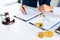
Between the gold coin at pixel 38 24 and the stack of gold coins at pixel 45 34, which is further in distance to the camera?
the gold coin at pixel 38 24

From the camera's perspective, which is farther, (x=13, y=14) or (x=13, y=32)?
(x=13, y=14)

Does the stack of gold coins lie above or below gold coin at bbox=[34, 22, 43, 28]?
below

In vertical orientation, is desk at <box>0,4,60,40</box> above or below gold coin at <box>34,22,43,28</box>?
below

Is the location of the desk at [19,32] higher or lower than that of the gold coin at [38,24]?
Answer: lower

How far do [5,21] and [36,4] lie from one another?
53cm

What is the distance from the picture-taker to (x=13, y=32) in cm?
103

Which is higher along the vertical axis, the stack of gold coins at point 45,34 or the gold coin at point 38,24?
the gold coin at point 38,24

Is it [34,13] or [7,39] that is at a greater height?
[34,13]

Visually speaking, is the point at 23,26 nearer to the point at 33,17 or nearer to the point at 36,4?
the point at 33,17

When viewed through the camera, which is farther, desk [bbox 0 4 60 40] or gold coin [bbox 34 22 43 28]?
gold coin [bbox 34 22 43 28]

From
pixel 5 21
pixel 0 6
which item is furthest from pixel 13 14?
pixel 0 6

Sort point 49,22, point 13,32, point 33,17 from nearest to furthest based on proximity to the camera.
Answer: point 13,32 → point 49,22 → point 33,17

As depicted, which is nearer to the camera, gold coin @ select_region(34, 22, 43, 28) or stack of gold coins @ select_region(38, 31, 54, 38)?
stack of gold coins @ select_region(38, 31, 54, 38)

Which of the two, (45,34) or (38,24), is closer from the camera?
(45,34)
